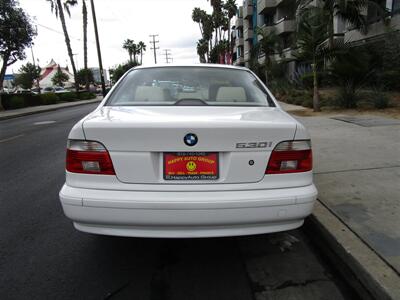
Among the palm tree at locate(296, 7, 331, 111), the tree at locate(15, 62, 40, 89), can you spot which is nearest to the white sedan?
the palm tree at locate(296, 7, 331, 111)

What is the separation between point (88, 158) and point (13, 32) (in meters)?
21.1

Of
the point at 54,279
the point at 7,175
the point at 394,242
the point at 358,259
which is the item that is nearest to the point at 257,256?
the point at 358,259

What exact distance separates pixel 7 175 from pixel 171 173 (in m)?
4.41

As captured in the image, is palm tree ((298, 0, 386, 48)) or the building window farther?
the building window

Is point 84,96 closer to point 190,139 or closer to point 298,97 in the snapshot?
point 298,97

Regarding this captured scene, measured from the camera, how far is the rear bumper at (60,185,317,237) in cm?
247

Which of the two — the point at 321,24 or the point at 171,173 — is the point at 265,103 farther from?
the point at 321,24

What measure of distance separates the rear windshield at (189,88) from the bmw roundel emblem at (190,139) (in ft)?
3.03

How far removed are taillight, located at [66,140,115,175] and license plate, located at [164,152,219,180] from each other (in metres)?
0.40

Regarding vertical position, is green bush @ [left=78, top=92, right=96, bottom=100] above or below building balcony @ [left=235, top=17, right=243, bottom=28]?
below

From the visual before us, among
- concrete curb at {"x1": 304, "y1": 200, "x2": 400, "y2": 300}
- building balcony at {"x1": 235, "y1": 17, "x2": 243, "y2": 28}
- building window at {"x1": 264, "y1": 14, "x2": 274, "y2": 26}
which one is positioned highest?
building balcony at {"x1": 235, "y1": 17, "x2": 243, "y2": 28}

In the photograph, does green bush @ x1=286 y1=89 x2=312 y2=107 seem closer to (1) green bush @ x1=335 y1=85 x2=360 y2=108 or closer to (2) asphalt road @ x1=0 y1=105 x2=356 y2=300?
(1) green bush @ x1=335 y1=85 x2=360 y2=108

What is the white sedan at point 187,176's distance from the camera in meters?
2.49

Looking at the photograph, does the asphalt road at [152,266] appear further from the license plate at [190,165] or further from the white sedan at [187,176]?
the license plate at [190,165]
